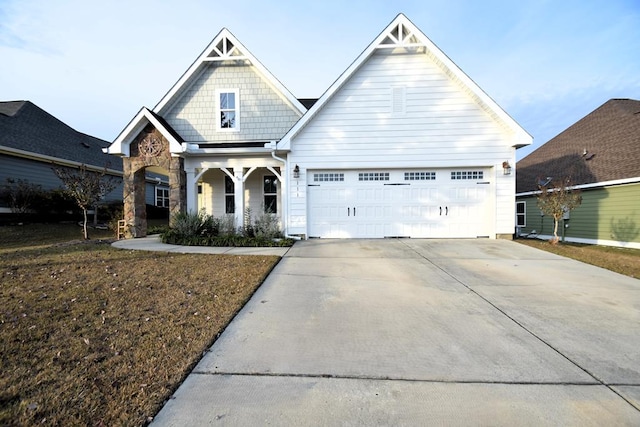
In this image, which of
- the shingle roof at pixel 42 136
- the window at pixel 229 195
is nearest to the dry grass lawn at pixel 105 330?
the window at pixel 229 195

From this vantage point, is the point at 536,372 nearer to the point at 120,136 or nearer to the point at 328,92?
the point at 328,92

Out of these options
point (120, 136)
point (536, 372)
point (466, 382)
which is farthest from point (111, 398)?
point (120, 136)

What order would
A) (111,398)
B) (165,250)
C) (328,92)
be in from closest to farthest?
1. (111,398)
2. (165,250)
3. (328,92)

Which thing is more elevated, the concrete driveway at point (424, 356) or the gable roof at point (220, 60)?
the gable roof at point (220, 60)

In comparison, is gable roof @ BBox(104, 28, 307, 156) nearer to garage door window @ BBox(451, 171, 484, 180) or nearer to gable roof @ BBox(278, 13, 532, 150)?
gable roof @ BBox(278, 13, 532, 150)

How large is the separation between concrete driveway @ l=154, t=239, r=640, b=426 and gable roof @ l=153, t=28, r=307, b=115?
9268 mm

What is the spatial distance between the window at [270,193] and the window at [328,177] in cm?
261

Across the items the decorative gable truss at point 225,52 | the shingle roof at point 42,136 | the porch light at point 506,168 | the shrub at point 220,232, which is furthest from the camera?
the shingle roof at point 42,136

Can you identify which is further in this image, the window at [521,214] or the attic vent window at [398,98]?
the window at [521,214]

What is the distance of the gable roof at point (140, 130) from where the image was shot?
1120cm

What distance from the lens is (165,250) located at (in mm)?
8836

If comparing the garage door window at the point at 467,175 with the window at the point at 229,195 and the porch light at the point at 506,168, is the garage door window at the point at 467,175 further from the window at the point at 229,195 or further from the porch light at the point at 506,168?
the window at the point at 229,195

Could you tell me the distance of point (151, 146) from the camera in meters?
11.6

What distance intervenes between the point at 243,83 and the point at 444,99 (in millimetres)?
8107
